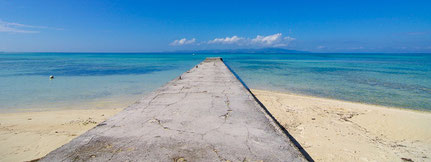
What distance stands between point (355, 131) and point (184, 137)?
3.93m

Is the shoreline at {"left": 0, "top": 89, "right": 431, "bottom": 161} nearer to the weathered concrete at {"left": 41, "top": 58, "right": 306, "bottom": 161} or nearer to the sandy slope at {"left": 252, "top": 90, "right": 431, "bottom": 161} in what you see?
the sandy slope at {"left": 252, "top": 90, "right": 431, "bottom": 161}

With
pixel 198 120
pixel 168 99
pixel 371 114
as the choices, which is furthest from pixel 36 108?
pixel 371 114

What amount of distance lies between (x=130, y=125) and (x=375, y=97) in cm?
919

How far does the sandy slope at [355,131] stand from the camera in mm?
3416

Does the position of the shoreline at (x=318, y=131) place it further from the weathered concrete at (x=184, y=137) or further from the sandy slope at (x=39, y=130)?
the weathered concrete at (x=184, y=137)

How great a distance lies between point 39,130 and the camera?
443 cm

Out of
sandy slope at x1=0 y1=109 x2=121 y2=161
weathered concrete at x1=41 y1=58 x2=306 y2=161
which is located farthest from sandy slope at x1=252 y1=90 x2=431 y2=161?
sandy slope at x1=0 y1=109 x2=121 y2=161

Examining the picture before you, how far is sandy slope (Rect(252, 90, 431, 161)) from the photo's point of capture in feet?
11.2

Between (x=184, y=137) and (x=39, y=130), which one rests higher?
(x=184, y=137)

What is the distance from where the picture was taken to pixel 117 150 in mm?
1838

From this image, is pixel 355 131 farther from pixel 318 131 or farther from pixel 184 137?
pixel 184 137

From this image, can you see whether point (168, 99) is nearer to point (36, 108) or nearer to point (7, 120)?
point (7, 120)

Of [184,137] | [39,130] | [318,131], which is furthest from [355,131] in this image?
[39,130]

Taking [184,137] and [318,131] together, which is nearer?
[184,137]
